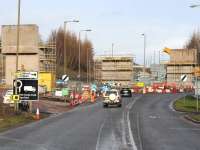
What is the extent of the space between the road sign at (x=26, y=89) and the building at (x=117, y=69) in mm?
87451

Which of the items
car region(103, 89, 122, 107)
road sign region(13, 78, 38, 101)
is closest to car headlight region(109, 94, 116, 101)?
car region(103, 89, 122, 107)

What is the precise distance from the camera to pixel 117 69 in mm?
128750

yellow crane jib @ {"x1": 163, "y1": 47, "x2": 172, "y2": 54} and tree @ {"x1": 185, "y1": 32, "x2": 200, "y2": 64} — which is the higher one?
tree @ {"x1": 185, "y1": 32, "x2": 200, "y2": 64}

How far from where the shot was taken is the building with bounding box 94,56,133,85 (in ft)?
424

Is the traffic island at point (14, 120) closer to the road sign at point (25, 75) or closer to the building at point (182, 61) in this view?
the road sign at point (25, 75)

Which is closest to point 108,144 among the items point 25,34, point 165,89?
point 25,34

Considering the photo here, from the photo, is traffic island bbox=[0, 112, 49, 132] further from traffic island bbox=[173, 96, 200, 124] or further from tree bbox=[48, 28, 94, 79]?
tree bbox=[48, 28, 94, 79]

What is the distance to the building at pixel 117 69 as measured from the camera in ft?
424

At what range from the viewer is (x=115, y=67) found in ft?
422

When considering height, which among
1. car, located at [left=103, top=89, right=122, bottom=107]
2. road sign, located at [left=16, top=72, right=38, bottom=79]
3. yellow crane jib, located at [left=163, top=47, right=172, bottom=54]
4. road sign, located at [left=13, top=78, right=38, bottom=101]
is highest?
yellow crane jib, located at [left=163, top=47, right=172, bottom=54]

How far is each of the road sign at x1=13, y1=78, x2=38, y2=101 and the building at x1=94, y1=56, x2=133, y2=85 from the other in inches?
3443

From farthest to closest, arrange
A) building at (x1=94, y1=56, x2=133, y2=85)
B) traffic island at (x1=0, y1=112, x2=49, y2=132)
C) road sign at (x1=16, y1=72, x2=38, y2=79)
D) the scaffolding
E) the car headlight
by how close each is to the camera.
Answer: building at (x1=94, y1=56, x2=133, y2=85)
the scaffolding
the car headlight
road sign at (x1=16, y1=72, x2=38, y2=79)
traffic island at (x1=0, y1=112, x2=49, y2=132)

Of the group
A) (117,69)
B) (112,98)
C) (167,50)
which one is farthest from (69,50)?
(112,98)

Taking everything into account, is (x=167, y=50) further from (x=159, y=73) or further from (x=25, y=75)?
(x=25, y=75)
